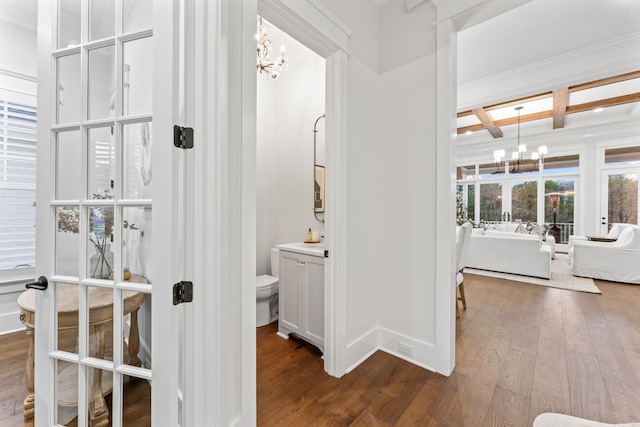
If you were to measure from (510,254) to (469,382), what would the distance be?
155 inches

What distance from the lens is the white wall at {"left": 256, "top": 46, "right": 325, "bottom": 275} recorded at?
312 centimetres

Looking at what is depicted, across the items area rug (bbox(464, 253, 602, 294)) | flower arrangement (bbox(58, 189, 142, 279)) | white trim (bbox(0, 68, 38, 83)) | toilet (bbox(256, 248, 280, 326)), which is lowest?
area rug (bbox(464, 253, 602, 294))

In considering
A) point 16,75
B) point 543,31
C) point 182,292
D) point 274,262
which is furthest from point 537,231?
point 16,75

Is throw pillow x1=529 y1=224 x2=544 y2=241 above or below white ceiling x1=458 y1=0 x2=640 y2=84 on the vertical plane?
below

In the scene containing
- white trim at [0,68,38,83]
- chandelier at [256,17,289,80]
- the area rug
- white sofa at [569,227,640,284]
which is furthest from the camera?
white sofa at [569,227,640,284]

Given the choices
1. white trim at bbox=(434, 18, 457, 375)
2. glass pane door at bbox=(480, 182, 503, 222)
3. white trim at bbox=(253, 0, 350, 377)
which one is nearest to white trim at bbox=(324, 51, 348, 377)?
white trim at bbox=(253, 0, 350, 377)

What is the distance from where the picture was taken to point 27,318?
4.86ft

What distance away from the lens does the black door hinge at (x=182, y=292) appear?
1.06 meters

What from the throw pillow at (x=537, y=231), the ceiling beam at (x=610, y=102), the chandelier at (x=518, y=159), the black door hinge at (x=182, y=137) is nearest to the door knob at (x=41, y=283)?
the black door hinge at (x=182, y=137)

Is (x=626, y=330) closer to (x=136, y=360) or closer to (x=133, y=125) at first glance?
(x=136, y=360)

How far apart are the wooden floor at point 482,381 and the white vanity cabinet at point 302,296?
152 millimetres

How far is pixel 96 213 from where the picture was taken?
1181 millimetres

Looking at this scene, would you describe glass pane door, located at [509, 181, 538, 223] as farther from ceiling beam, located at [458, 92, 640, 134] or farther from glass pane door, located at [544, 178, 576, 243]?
ceiling beam, located at [458, 92, 640, 134]

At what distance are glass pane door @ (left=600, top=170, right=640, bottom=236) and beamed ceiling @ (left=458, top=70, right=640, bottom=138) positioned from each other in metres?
1.72
